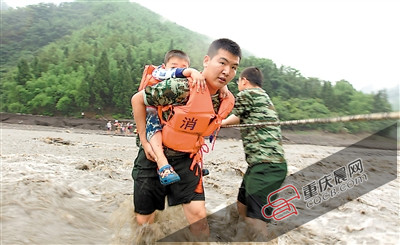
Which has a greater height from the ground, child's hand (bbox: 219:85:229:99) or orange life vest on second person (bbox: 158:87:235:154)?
child's hand (bbox: 219:85:229:99)

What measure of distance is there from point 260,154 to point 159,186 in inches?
40.1

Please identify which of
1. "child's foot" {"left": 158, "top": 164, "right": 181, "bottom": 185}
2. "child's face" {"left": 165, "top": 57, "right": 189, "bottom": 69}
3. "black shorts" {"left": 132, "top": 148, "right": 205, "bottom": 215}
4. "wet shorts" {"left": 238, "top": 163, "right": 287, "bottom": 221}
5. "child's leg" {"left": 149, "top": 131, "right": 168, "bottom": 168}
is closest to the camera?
"child's foot" {"left": 158, "top": 164, "right": 181, "bottom": 185}

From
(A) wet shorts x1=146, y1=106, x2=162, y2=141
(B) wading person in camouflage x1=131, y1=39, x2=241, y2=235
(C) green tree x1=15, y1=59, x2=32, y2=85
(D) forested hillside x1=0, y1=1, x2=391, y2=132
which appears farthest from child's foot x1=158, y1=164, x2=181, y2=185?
(C) green tree x1=15, y1=59, x2=32, y2=85

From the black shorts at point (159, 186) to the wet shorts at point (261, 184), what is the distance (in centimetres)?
62

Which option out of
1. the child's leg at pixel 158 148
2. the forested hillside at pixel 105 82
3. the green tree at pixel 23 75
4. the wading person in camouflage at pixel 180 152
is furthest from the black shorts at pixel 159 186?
the green tree at pixel 23 75

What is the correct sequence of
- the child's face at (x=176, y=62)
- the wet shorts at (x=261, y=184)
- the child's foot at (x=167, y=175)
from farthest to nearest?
the child's face at (x=176, y=62) < the wet shorts at (x=261, y=184) < the child's foot at (x=167, y=175)

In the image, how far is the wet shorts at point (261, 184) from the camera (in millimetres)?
2906

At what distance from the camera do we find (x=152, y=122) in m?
2.54

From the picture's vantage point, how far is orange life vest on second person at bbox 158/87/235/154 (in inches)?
91.7

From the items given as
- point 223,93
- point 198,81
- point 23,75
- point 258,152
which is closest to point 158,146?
point 198,81

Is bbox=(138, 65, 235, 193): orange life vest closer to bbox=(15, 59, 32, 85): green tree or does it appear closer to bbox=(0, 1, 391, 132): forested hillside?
bbox=(0, 1, 391, 132): forested hillside

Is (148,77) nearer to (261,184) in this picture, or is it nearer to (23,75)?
(261,184)

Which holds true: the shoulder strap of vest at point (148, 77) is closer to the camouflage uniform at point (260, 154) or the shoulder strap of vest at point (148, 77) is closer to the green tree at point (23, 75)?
the camouflage uniform at point (260, 154)

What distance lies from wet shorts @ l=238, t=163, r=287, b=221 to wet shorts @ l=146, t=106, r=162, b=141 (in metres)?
1.07
